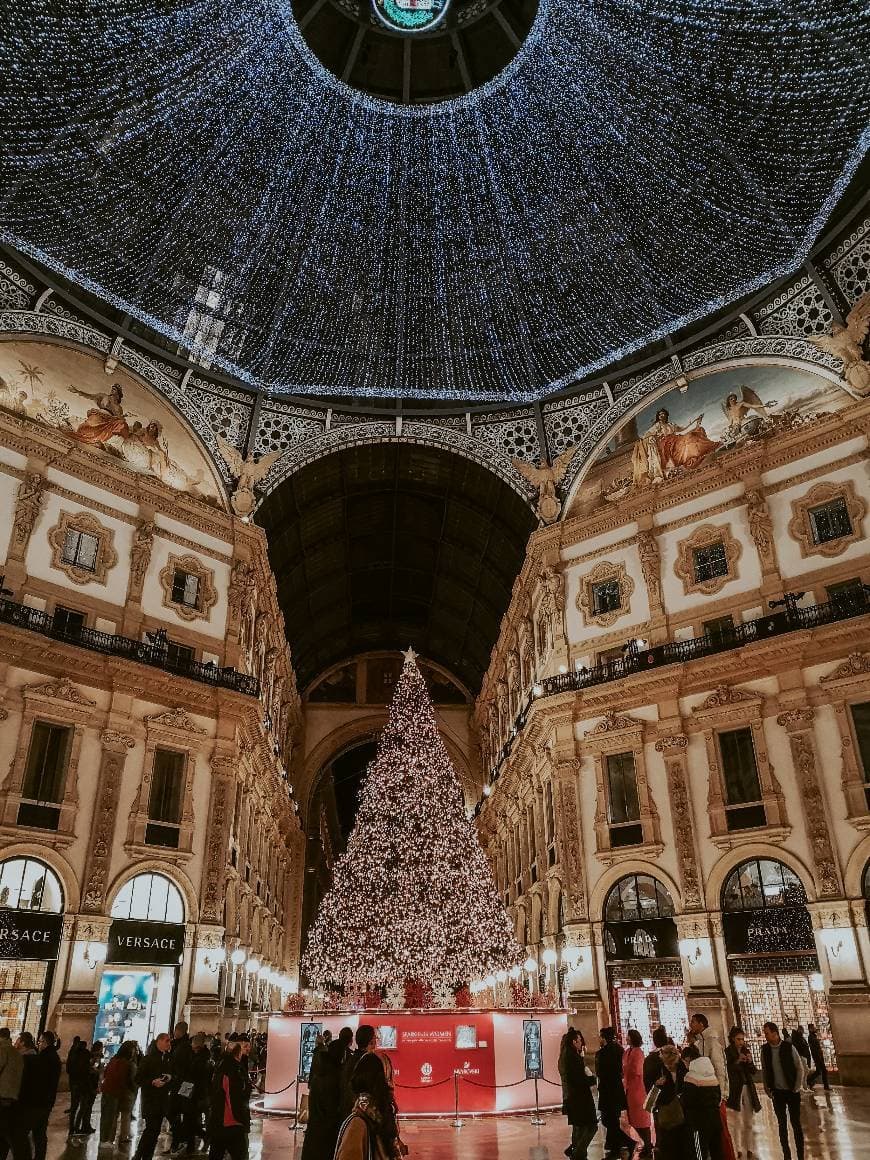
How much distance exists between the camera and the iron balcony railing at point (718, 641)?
77.4ft

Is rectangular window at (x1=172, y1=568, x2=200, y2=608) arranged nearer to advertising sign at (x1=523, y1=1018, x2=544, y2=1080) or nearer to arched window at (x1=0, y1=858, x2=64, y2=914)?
arched window at (x1=0, y1=858, x2=64, y2=914)

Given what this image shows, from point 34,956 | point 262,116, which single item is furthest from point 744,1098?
point 262,116

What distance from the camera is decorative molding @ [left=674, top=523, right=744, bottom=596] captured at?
2683cm

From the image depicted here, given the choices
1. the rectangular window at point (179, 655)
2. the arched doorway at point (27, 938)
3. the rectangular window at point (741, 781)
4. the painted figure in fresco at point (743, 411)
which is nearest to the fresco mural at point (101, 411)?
the rectangular window at point (179, 655)

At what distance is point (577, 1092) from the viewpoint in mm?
10781

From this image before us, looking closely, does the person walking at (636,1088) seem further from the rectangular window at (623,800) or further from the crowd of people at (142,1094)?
the rectangular window at (623,800)

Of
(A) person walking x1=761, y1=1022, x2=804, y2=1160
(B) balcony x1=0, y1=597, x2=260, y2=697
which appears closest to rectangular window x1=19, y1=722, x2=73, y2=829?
(B) balcony x1=0, y1=597, x2=260, y2=697

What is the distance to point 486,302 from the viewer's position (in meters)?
28.0

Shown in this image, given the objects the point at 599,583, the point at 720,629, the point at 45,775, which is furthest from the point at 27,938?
the point at 720,629

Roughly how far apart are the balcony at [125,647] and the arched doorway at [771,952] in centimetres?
1620

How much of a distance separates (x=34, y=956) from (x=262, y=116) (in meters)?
22.7

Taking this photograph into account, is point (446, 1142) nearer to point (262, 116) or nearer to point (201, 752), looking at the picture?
point (201, 752)

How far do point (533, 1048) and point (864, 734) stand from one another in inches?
492

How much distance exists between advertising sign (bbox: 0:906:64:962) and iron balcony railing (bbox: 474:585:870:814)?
16.1 metres
